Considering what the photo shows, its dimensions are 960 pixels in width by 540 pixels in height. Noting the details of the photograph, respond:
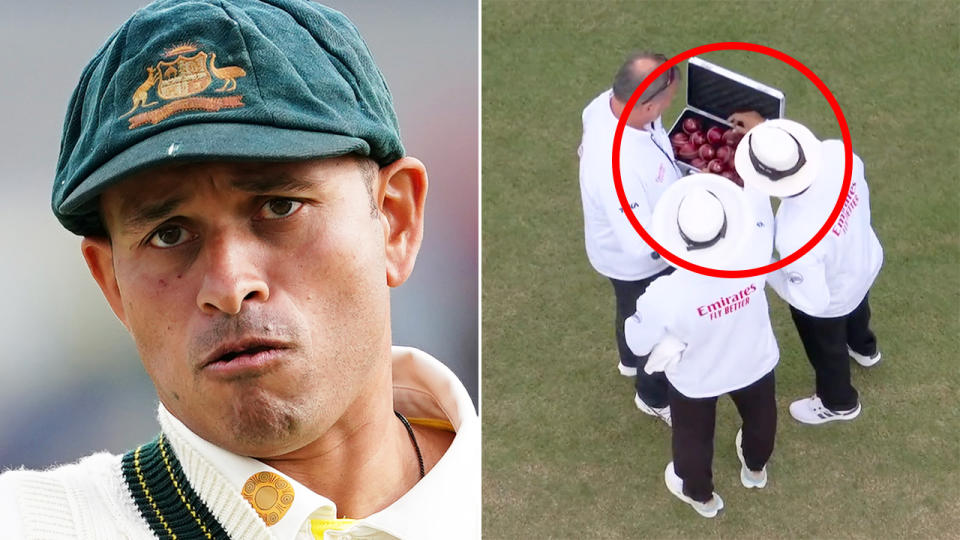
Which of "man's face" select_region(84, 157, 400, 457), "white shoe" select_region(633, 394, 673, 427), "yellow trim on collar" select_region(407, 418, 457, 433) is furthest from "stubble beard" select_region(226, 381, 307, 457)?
"white shoe" select_region(633, 394, 673, 427)

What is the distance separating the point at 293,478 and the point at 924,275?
1.53 meters

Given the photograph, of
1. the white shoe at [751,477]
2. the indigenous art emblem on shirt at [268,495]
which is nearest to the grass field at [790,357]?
the white shoe at [751,477]

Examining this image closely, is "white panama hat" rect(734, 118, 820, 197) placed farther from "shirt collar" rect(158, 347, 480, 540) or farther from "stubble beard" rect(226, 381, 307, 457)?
"stubble beard" rect(226, 381, 307, 457)

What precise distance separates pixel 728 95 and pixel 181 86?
4.29 ft

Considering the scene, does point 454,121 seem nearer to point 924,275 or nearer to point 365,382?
point 365,382

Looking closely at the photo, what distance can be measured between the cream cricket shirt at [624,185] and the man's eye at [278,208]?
1.10 meters

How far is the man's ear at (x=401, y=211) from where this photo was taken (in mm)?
904

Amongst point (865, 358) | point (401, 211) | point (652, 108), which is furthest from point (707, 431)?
point (401, 211)

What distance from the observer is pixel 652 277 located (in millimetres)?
1863

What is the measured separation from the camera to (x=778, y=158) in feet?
6.03

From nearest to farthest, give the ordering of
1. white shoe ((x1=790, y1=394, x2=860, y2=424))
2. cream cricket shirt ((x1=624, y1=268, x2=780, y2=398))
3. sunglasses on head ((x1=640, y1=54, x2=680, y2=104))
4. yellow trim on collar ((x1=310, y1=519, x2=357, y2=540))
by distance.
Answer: yellow trim on collar ((x1=310, y1=519, x2=357, y2=540)) < cream cricket shirt ((x1=624, y1=268, x2=780, y2=398)) < sunglasses on head ((x1=640, y1=54, x2=680, y2=104)) < white shoe ((x1=790, y1=394, x2=860, y2=424))

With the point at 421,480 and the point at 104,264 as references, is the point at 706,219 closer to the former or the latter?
the point at 421,480

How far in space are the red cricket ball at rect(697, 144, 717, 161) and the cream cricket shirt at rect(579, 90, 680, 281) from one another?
50 mm

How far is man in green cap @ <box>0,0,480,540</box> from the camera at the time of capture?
2.49 feet
